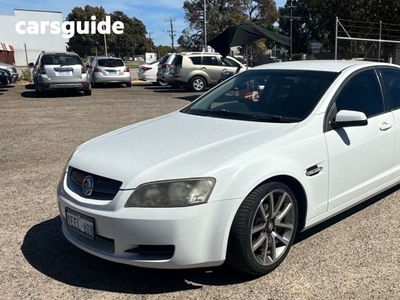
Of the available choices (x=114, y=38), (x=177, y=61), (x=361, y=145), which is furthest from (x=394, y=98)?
(x=114, y=38)

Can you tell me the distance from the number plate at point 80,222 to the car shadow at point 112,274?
0.36m

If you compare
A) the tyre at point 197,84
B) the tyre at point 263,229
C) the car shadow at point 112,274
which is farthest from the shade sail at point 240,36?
the tyre at point 263,229

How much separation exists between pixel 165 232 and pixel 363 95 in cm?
244

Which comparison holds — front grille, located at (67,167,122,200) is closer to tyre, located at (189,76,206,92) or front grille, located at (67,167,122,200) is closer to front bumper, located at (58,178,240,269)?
front bumper, located at (58,178,240,269)

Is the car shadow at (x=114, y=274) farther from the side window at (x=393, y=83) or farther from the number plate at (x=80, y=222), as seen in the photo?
the side window at (x=393, y=83)

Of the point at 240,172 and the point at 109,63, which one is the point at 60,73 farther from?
the point at 240,172

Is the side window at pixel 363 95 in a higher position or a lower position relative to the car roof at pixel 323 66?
lower

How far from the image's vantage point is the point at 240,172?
9.59ft

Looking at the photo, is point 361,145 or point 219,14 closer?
point 361,145

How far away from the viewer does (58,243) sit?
12.6 ft

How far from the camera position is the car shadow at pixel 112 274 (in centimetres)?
310

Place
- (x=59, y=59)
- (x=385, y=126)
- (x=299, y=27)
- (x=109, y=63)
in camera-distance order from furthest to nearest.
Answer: (x=299, y=27)
(x=109, y=63)
(x=59, y=59)
(x=385, y=126)

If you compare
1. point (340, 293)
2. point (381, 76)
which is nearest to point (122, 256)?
point (340, 293)

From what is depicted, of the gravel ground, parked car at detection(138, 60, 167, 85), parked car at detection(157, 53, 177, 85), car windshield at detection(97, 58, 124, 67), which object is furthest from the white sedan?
parked car at detection(138, 60, 167, 85)
